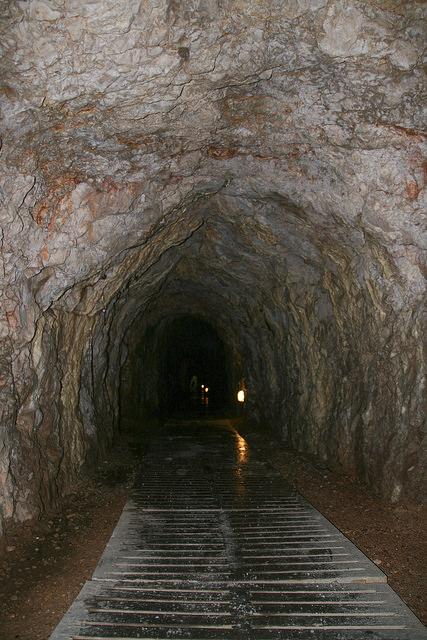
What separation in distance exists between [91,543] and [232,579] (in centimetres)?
213

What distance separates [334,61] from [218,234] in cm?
580

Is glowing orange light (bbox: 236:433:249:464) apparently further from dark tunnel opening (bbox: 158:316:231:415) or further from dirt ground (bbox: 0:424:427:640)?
dark tunnel opening (bbox: 158:316:231:415)

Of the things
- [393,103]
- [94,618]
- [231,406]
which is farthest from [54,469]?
[231,406]

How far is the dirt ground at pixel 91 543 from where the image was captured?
15.9 ft

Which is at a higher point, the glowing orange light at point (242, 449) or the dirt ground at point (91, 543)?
the glowing orange light at point (242, 449)

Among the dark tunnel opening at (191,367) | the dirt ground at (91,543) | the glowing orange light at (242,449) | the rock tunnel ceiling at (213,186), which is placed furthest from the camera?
the dark tunnel opening at (191,367)

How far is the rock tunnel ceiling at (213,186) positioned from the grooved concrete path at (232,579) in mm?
Result: 1631

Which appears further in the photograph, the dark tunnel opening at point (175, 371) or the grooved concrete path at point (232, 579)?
the dark tunnel opening at point (175, 371)

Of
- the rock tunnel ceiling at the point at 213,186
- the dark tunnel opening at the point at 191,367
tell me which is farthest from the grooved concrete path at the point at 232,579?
the dark tunnel opening at the point at 191,367

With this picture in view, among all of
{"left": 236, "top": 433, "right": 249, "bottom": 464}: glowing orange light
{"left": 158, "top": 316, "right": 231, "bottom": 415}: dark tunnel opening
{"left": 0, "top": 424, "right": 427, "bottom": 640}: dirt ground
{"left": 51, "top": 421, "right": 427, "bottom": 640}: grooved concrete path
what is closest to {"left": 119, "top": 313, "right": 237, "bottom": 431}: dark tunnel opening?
{"left": 158, "top": 316, "right": 231, "bottom": 415}: dark tunnel opening

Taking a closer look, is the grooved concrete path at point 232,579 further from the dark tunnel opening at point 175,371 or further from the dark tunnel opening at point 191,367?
the dark tunnel opening at point 191,367

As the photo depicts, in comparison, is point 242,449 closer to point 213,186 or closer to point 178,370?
point 213,186

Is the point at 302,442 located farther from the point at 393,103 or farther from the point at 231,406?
the point at 231,406

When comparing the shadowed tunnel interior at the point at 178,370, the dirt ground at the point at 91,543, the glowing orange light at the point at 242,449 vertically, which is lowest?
the dirt ground at the point at 91,543
